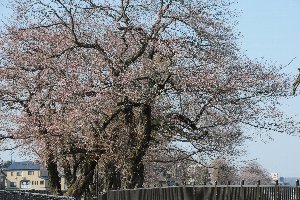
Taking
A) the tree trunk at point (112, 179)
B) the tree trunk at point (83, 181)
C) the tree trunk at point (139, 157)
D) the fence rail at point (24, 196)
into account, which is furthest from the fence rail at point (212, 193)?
the tree trunk at point (112, 179)

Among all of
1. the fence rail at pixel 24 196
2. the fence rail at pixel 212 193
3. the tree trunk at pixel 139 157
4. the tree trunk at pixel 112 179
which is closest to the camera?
the fence rail at pixel 212 193

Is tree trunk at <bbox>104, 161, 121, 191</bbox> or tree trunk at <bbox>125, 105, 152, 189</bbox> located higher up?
tree trunk at <bbox>125, 105, 152, 189</bbox>

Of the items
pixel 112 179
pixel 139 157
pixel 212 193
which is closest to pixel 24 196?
pixel 139 157

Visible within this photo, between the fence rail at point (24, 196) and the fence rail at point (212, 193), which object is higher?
the fence rail at point (212, 193)

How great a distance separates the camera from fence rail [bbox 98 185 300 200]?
13164mm

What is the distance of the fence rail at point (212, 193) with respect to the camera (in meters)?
13.2

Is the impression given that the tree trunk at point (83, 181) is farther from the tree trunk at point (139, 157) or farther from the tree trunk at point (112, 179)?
the tree trunk at point (112, 179)

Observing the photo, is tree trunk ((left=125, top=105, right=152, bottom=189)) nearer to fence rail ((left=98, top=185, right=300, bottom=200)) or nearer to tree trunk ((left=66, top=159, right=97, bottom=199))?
tree trunk ((left=66, top=159, right=97, bottom=199))

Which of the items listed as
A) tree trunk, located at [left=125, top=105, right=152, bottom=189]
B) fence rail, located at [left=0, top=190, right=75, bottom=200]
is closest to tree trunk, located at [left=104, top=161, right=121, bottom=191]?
tree trunk, located at [left=125, top=105, right=152, bottom=189]

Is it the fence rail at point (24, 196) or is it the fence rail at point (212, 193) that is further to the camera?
the fence rail at point (24, 196)

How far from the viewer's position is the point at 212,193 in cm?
1587

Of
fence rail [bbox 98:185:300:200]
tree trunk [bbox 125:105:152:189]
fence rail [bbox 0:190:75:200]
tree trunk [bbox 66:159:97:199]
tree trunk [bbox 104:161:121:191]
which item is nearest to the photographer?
fence rail [bbox 98:185:300:200]

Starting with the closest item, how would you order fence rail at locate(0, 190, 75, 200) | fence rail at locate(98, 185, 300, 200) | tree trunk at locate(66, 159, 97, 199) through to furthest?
fence rail at locate(98, 185, 300, 200), fence rail at locate(0, 190, 75, 200), tree trunk at locate(66, 159, 97, 199)

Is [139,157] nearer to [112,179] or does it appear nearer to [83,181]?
[83,181]
